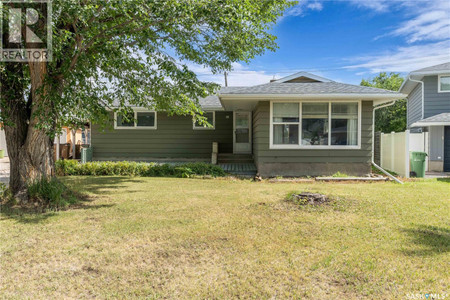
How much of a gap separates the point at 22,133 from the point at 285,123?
731 cm

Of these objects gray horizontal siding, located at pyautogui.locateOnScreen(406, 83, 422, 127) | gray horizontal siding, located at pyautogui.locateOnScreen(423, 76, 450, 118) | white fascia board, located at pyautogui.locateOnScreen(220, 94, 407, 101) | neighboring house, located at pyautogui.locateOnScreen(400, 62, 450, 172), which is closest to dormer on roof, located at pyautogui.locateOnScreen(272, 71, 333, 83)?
white fascia board, located at pyautogui.locateOnScreen(220, 94, 407, 101)

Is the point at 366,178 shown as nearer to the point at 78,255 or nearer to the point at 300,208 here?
the point at 300,208

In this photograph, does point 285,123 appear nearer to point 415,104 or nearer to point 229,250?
point 229,250

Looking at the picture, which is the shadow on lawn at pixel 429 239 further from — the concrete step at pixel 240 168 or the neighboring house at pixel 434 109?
the neighboring house at pixel 434 109

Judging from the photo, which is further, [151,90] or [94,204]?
[151,90]

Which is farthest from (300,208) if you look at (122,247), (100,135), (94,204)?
(100,135)

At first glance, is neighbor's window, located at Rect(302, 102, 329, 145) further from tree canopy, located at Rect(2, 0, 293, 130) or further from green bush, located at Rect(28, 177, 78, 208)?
green bush, located at Rect(28, 177, 78, 208)

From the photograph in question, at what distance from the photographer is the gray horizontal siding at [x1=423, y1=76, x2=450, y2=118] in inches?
504

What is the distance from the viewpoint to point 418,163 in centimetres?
980

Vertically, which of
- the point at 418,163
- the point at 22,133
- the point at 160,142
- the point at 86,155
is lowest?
the point at 418,163

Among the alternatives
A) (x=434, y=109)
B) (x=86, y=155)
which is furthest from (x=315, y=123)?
(x=86, y=155)

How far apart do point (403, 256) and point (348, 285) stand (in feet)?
3.39

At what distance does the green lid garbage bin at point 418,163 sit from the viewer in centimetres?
966

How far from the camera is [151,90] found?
7453 mm
